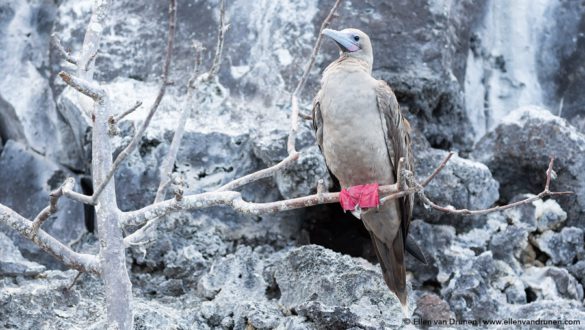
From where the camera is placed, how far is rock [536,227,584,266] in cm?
665

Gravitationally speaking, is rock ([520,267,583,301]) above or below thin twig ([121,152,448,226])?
below

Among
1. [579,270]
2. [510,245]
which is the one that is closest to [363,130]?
[510,245]

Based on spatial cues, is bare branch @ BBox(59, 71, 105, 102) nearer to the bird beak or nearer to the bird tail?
the bird beak

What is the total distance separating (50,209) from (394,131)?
2.30m

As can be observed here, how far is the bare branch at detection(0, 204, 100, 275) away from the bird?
5.26 ft

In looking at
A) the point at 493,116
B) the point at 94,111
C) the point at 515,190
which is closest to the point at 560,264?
the point at 515,190

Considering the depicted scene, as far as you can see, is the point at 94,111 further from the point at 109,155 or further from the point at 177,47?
the point at 177,47

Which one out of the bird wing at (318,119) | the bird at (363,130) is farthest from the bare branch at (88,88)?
the bird wing at (318,119)

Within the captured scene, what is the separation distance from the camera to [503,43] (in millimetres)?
7773

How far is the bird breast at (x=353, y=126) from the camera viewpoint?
210 inches

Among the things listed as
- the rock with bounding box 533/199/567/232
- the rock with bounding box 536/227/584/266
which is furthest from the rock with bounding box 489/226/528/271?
the rock with bounding box 533/199/567/232

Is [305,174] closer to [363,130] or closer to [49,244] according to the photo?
[363,130]

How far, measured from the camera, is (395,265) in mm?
5809

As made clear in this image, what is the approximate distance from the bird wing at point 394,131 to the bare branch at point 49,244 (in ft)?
6.51
